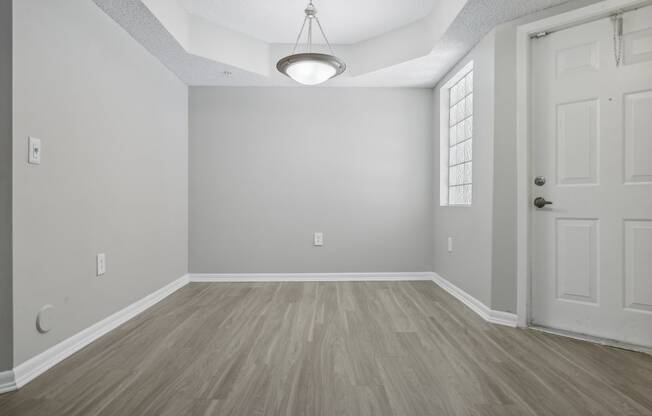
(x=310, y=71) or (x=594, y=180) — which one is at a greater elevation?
(x=310, y=71)

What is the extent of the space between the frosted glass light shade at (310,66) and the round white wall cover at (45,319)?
1.97 meters

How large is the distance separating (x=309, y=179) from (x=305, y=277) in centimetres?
110

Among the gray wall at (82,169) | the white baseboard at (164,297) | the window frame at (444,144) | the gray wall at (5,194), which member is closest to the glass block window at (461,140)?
the window frame at (444,144)

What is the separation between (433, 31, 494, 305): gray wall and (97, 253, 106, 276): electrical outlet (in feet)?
8.94

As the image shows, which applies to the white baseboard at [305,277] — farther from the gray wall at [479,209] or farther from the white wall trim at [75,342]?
the white wall trim at [75,342]

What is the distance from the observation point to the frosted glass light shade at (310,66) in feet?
6.97

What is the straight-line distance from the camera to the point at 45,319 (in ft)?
5.34

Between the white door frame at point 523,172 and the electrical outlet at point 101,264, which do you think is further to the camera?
the white door frame at point 523,172

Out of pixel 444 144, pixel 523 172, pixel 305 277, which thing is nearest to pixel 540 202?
pixel 523 172

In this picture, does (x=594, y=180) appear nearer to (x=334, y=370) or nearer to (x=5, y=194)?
(x=334, y=370)

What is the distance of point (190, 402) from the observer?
1.35m

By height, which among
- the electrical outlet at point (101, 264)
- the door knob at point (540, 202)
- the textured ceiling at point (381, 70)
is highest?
the textured ceiling at point (381, 70)

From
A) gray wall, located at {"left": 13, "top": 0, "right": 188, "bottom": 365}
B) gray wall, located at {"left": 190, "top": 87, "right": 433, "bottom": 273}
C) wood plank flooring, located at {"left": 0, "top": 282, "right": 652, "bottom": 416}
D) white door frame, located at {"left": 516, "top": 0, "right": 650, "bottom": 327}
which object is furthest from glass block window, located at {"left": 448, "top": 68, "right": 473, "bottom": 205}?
gray wall, located at {"left": 13, "top": 0, "right": 188, "bottom": 365}

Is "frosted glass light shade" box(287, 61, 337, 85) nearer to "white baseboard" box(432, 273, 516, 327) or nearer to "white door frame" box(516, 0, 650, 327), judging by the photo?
"white door frame" box(516, 0, 650, 327)
